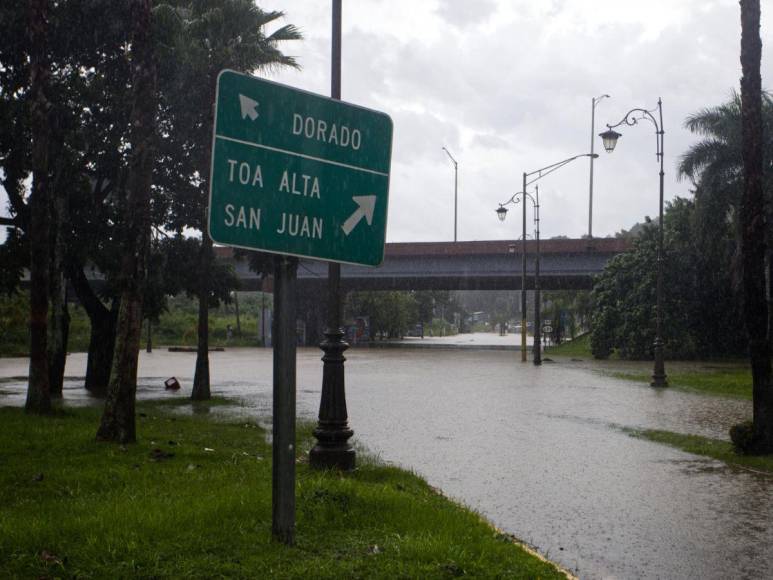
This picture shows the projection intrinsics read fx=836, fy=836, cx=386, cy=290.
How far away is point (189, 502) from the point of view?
6461 mm

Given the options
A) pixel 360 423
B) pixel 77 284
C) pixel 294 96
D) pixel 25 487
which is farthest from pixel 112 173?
pixel 294 96

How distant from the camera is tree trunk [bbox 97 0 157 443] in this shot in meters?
10.5

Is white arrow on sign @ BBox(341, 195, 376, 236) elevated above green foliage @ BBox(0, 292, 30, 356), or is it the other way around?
white arrow on sign @ BBox(341, 195, 376, 236)

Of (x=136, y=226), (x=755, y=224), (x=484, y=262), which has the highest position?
(x=484, y=262)

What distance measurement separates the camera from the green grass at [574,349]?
169ft

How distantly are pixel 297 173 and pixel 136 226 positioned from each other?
631 centimetres

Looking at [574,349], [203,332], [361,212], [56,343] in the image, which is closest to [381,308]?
[574,349]

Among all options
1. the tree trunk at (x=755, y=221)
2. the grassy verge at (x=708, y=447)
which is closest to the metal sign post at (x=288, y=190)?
the grassy verge at (x=708, y=447)

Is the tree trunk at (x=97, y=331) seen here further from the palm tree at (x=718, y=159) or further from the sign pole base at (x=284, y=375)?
the palm tree at (x=718, y=159)

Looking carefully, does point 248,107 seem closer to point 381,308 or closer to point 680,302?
point 680,302

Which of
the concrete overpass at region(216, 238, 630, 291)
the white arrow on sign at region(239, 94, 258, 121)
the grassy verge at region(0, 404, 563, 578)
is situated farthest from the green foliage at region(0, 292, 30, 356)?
the white arrow on sign at region(239, 94, 258, 121)

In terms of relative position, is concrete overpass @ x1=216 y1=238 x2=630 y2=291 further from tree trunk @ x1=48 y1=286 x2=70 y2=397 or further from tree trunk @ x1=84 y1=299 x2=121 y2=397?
tree trunk @ x1=48 y1=286 x2=70 y2=397

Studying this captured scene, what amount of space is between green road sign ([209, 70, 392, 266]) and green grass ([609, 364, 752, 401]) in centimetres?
1804

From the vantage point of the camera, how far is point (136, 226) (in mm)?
10531
